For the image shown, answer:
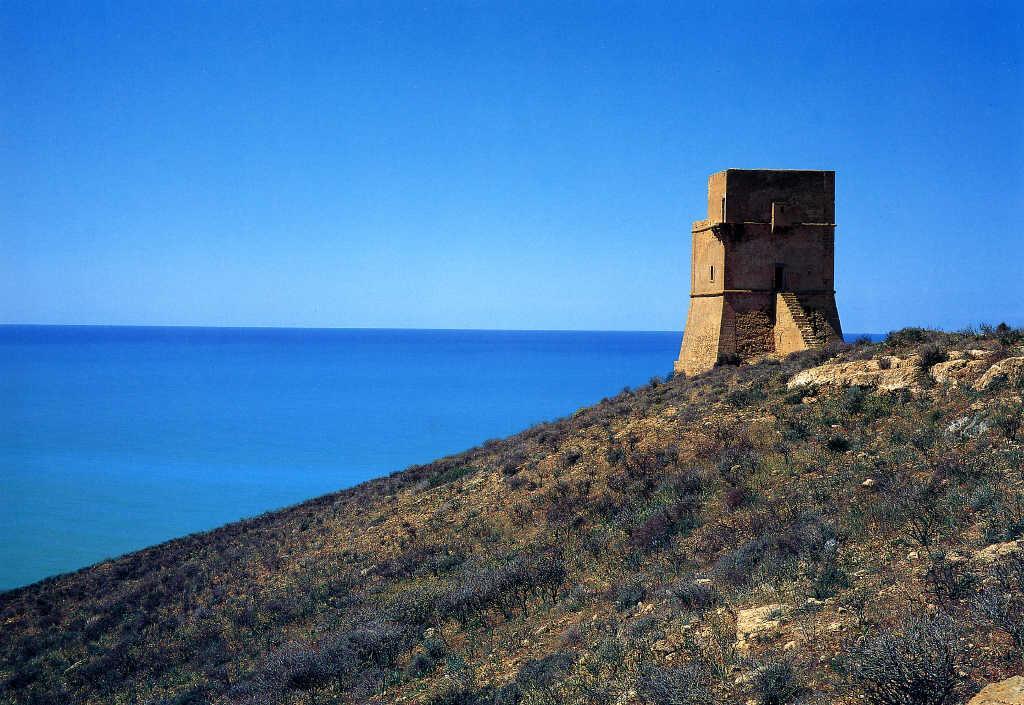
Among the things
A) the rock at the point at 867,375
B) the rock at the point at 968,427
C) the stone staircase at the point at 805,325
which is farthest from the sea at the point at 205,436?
the rock at the point at 968,427

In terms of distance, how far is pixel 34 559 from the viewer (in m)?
40.0

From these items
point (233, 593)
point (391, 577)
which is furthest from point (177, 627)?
point (391, 577)

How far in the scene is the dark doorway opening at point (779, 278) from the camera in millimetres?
24164

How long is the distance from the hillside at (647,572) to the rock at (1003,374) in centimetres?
5

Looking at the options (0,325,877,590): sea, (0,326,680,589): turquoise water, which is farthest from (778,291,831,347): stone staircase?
(0,326,680,589): turquoise water

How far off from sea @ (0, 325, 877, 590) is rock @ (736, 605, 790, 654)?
3758 centimetres

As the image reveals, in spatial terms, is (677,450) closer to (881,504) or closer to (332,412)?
(881,504)

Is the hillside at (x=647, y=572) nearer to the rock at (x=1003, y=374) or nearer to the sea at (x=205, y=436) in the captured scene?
the rock at (x=1003, y=374)

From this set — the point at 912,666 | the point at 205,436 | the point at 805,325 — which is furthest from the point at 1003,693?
the point at 205,436

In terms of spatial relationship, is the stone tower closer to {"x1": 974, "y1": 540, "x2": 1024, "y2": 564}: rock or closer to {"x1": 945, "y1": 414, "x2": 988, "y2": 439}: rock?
{"x1": 945, "y1": 414, "x2": 988, "y2": 439}: rock

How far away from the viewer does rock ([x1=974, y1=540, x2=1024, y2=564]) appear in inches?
326

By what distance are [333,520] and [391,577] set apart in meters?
6.73

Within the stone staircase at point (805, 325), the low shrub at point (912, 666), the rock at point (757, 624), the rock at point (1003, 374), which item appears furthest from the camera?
the stone staircase at point (805, 325)

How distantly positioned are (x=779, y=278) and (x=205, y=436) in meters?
67.0
